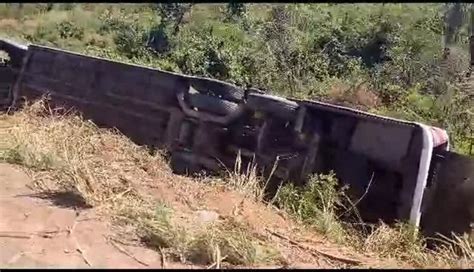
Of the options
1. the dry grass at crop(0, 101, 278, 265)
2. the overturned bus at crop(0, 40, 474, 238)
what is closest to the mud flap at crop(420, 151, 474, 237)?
the overturned bus at crop(0, 40, 474, 238)

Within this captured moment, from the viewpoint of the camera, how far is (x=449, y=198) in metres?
5.16

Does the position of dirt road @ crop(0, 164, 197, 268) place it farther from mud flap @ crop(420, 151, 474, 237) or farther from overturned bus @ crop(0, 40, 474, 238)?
mud flap @ crop(420, 151, 474, 237)

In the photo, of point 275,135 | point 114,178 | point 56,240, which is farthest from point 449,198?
point 56,240

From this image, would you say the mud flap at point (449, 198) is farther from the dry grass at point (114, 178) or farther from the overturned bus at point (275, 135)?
the dry grass at point (114, 178)

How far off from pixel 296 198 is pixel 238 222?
95 centimetres

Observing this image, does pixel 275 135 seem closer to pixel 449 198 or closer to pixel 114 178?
pixel 114 178

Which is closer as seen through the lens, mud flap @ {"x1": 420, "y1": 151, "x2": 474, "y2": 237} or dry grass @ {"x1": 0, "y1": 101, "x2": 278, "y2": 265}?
dry grass @ {"x1": 0, "y1": 101, "x2": 278, "y2": 265}

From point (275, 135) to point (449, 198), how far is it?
1641mm

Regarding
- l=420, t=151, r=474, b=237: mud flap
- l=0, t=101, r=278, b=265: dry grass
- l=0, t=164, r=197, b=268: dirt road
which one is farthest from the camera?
l=420, t=151, r=474, b=237: mud flap

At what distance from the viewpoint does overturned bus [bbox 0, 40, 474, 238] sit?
517 centimetres

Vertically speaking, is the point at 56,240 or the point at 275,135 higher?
the point at 275,135

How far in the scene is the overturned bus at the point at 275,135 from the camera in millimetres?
5168

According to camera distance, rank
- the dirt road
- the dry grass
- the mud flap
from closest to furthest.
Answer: the dirt road
the dry grass
the mud flap

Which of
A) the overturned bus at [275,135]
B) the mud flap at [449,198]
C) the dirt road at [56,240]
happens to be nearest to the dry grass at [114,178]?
the dirt road at [56,240]
